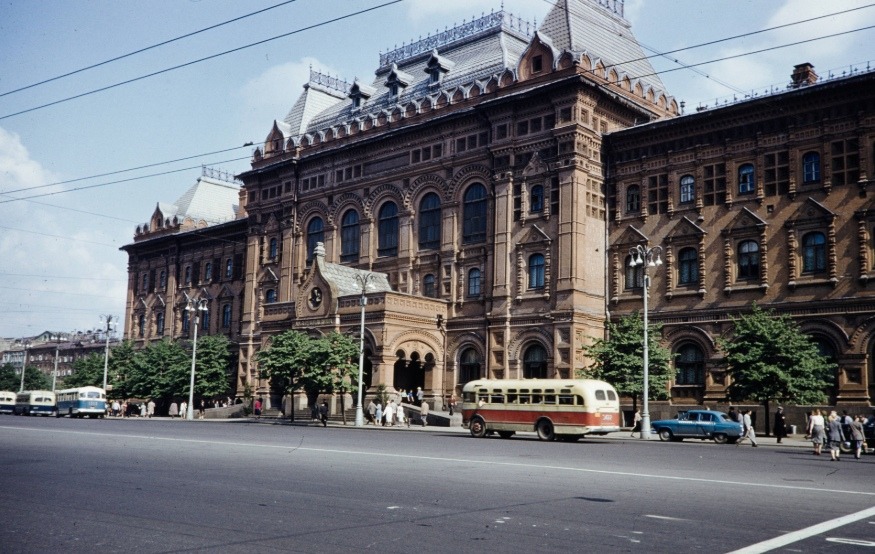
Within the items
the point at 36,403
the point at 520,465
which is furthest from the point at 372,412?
the point at 36,403

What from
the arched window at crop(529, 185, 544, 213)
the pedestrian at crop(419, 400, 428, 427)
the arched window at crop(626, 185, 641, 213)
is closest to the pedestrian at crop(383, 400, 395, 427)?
the pedestrian at crop(419, 400, 428, 427)

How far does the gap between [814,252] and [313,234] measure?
113ft

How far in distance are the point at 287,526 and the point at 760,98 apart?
38485 millimetres

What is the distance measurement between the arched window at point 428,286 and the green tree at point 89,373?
126 feet

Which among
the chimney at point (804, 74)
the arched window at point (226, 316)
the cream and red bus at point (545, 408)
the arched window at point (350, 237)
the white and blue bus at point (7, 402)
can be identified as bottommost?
the white and blue bus at point (7, 402)

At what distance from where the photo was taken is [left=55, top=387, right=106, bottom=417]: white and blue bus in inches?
2485

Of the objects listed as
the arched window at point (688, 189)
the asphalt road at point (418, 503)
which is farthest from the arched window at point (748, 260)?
the asphalt road at point (418, 503)

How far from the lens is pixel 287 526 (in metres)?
10.9

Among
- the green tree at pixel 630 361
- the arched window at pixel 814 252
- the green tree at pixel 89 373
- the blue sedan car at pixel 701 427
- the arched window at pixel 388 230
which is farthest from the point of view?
the green tree at pixel 89 373

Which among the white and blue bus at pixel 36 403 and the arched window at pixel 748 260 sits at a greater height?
the arched window at pixel 748 260

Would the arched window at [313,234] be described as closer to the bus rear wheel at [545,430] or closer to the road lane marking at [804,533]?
the bus rear wheel at [545,430]

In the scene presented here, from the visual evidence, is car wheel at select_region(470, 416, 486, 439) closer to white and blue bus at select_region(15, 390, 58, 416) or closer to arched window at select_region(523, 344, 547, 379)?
arched window at select_region(523, 344, 547, 379)

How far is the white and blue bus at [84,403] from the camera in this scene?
63.1 m

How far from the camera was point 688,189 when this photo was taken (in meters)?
46.2
